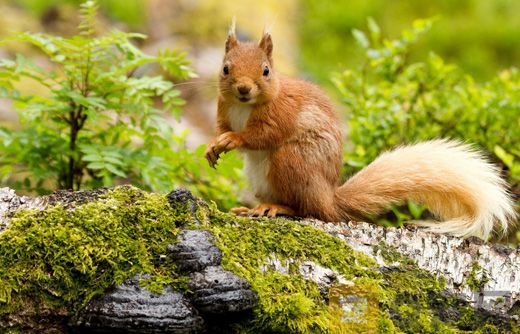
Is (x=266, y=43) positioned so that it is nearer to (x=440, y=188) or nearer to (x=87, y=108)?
(x=87, y=108)

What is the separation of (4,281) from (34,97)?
1.36 m

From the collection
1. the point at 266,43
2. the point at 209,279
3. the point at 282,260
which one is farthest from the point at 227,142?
the point at 209,279

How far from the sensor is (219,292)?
2.14 m

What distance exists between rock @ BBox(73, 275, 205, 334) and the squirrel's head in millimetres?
1183

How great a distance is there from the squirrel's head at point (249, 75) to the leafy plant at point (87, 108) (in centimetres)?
23

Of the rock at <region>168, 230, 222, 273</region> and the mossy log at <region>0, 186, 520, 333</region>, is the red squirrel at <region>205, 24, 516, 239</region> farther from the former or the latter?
the rock at <region>168, 230, 222, 273</region>

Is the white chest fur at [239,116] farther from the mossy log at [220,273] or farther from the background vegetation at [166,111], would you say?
the mossy log at [220,273]

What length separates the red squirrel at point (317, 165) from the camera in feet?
10.1

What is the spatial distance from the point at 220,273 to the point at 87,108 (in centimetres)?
139

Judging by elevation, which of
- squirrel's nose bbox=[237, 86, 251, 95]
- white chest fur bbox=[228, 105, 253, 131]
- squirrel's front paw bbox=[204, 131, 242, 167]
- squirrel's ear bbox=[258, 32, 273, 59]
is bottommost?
squirrel's front paw bbox=[204, 131, 242, 167]

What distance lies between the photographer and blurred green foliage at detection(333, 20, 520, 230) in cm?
397

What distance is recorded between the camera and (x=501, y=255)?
107 inches

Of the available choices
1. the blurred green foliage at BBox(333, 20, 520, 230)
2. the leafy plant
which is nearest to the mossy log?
the leafy plant

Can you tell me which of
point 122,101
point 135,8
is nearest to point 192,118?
point 135,8
